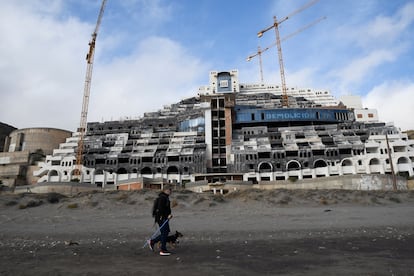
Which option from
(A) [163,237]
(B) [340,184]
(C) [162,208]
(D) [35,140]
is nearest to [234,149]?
(B) [340,184]

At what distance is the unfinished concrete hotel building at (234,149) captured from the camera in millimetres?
73312

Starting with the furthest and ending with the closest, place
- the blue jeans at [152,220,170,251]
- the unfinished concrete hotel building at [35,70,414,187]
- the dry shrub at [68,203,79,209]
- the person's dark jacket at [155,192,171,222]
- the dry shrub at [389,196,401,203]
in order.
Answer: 1. the unfinished concrete hotel building at [35,70,414,187]
2. the dry shrub at [389,196,401,203]
3. the dry shrub at [68,203,79,209]
4. the person's dark jacket at [155,192,171,222]
5. the blue jeans at [152,220,170,251]

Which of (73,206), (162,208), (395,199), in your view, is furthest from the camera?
(395,199)

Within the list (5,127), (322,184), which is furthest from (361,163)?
(5,127)

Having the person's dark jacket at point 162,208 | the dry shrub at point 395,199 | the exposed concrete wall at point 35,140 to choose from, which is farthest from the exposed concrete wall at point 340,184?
the exposed concrete wall at point 35,140

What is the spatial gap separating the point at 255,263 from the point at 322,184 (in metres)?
51.7

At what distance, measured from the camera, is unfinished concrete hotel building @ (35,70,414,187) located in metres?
73.3

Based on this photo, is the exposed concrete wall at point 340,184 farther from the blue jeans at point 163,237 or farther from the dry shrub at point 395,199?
the blue jeans at point 163,237

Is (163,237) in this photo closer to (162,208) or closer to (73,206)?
(162,208)

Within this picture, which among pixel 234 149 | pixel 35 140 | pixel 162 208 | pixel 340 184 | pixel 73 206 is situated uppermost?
pixel 35 140

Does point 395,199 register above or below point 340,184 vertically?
below

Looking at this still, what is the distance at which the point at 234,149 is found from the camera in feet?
267

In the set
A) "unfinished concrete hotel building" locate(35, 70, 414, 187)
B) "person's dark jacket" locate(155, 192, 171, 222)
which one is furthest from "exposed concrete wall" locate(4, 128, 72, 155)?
"person's dark jacket" locate(155, 192, 171, 222)

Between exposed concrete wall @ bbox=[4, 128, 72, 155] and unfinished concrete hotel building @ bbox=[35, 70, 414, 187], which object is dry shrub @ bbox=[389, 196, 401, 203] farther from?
exposed concrete wall @ bbox=[4, 128, 72, 155]
